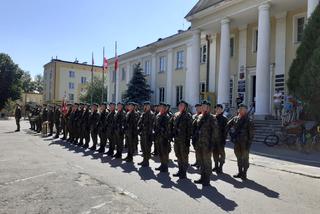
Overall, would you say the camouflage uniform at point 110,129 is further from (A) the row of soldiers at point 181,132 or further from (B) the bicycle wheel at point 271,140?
(B) the bicycle wheel at point 271,140

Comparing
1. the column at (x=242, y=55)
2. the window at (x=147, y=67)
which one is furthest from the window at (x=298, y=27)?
the window at (x=147, y=67)

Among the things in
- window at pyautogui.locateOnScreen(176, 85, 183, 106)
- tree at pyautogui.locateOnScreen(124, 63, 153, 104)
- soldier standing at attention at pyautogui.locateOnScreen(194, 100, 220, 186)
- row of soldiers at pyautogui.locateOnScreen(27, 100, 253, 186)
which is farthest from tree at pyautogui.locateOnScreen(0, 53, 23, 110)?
soldier standing at attention at pyautogui.locateOnScreen(194, 100, 220, 186)

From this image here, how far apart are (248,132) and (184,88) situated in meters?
24.6

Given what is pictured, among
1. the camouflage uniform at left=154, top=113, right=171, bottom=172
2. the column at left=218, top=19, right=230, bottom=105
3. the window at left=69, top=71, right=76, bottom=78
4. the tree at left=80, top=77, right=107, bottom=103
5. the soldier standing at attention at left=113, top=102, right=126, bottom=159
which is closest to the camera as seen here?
the camouflage uniform at left=154, top=113, right=171, bottom=172

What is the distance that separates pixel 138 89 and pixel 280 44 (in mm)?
16373

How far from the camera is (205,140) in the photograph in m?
8.95

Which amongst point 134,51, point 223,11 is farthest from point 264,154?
point 134,51

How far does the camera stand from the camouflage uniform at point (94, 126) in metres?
15.5

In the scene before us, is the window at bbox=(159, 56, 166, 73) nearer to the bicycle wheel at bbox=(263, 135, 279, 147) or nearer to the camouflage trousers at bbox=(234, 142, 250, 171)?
the bicycle wheel at bbox=(263, 135, 279, 147)

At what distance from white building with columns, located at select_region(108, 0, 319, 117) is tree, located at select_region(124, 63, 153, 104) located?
1.91 metres

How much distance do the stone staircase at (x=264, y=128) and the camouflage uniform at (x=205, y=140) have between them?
10526 mm

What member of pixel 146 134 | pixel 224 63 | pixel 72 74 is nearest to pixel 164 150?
pixel 146 134

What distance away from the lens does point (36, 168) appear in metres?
10.4

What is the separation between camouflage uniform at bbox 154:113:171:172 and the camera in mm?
10500
